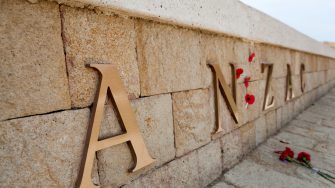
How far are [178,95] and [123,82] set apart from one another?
63 centimetres

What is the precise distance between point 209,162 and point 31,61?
1914mm

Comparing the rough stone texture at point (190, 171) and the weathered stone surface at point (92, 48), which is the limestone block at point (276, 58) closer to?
the rough stone texture at point (190, 171)

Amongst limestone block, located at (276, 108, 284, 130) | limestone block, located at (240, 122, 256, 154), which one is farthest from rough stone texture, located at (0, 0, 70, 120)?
limestone block, located at (276, 108, 284, 130)

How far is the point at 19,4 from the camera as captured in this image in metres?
1.18

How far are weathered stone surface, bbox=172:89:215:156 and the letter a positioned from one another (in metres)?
0.45

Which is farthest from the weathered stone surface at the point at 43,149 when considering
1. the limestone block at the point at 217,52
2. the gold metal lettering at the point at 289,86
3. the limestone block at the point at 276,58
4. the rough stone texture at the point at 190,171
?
the gold metal lettering at the point at 289,86

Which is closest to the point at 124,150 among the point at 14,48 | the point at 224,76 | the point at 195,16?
the point at 14,48

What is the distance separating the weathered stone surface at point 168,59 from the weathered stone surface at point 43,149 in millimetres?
601

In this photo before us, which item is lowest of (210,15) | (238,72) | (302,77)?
(302,77)

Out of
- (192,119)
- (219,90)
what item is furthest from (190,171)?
(219,90)

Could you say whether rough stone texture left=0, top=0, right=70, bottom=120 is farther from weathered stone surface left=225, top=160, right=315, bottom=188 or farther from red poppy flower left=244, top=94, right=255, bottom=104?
red poppy flower left=244, top=94, right=255, bottom=104

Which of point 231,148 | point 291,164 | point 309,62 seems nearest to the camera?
point 231,148

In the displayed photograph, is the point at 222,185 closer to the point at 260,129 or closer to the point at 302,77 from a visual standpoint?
the point at 260,129

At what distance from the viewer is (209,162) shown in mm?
2510
